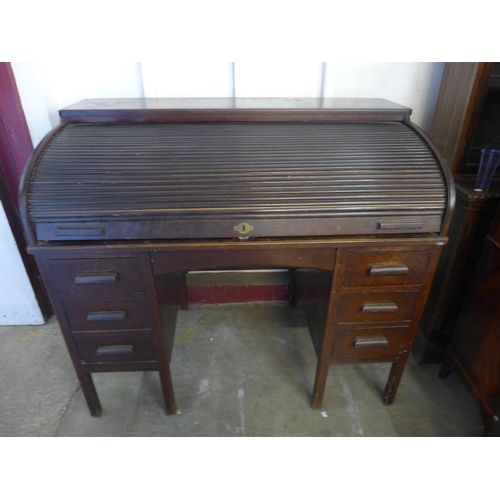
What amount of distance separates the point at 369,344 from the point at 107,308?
1.12 meters

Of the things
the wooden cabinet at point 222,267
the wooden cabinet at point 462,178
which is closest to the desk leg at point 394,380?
the wooden cabinet at point 222,267

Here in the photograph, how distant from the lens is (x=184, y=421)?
173 centimetres

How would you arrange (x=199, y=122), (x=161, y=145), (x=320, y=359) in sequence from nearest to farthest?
(x=161, y=145)
(x=199, y=122)
(x=320, y=359)

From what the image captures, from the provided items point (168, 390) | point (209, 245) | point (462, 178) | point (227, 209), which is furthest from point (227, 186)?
point (462, 178)

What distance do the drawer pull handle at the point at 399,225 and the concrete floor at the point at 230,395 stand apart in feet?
3.31

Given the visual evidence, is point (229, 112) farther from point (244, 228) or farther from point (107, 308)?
point (107, 308)

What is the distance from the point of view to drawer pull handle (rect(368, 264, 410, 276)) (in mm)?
1367

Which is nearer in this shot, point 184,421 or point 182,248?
point 182,248

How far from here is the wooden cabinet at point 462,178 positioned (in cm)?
164

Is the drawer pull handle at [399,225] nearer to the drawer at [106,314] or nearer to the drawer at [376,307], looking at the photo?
the drawer at [376,307]
